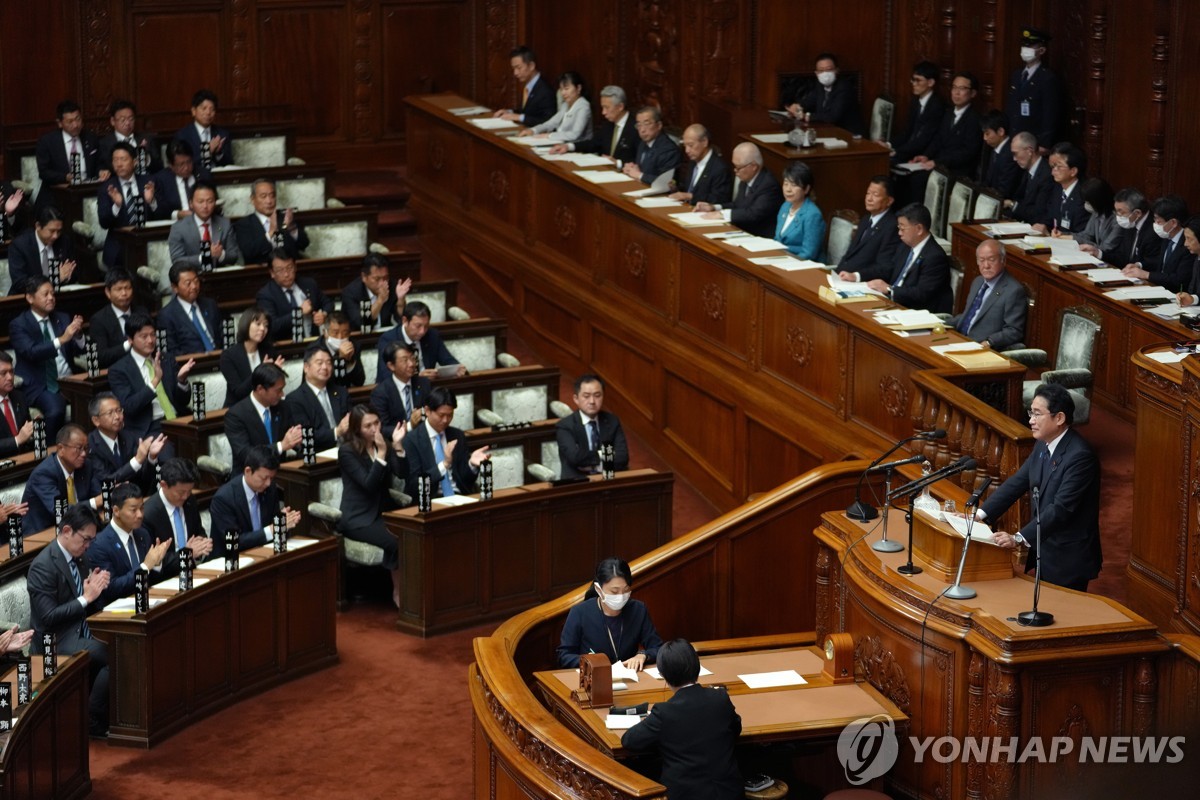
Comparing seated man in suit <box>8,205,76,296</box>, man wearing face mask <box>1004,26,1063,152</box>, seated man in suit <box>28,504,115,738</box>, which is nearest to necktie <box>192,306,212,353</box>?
seated man in suit <box>8,205,76,296</box>

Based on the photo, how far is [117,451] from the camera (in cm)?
905

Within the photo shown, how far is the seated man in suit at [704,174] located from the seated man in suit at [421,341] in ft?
6.09

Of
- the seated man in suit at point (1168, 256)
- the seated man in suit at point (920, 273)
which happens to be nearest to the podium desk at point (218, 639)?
the seated man in suit at point (920, 273)

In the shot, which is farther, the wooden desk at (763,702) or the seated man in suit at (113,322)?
the seated man in suit at (113,322)

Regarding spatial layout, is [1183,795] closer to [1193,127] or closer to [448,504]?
[448,504]

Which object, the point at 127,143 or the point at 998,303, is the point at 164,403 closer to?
the point at 127,143

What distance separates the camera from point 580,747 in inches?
225

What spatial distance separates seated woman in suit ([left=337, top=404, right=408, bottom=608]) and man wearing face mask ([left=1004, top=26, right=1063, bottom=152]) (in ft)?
18.4

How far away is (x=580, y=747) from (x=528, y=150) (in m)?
7.04

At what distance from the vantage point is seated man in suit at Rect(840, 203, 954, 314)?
9297mm

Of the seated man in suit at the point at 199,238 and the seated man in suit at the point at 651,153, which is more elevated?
the seated man in suit at the point at 651,153

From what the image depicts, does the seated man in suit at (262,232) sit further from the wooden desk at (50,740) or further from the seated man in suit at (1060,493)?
the seated man in suit at (1060,493)

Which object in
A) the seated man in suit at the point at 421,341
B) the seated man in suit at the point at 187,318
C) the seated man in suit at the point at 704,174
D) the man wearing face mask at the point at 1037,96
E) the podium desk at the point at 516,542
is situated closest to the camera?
the podium desk at the point at 516,542

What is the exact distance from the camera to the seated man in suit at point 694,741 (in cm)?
588
